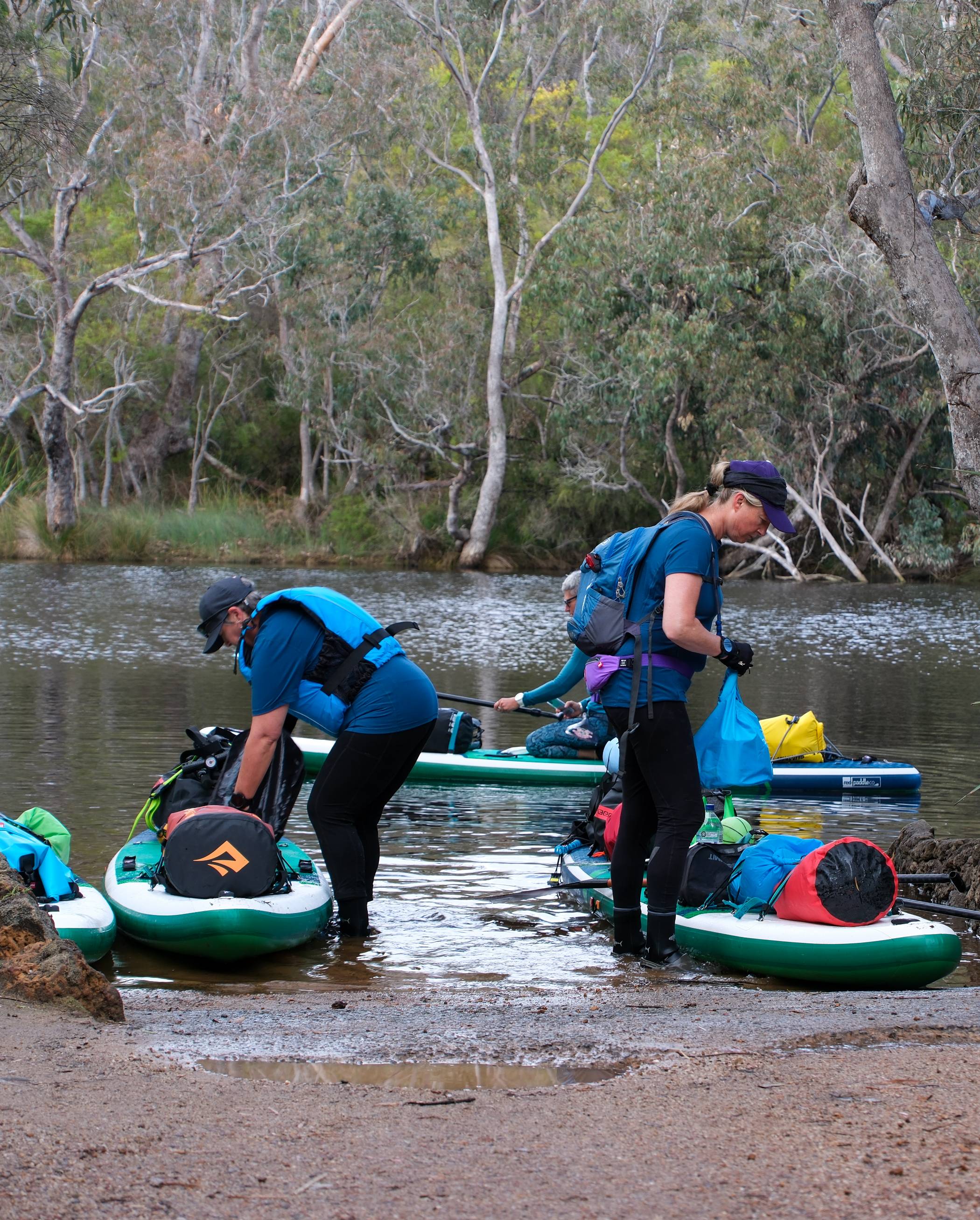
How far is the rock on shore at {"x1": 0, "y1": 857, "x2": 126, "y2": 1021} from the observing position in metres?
3.76

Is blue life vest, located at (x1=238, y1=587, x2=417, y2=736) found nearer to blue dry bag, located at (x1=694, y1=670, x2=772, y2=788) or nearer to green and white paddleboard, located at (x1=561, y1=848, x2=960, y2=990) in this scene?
blue dry bag, located at (x1=694, y1=670, x2=772, y2=788)

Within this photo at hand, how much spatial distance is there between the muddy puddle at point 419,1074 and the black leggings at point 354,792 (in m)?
1.64

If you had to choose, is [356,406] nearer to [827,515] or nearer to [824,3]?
[827,515]

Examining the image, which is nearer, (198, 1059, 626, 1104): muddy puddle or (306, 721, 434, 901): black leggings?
(198, 1059, 626, 1104): muddy puddle

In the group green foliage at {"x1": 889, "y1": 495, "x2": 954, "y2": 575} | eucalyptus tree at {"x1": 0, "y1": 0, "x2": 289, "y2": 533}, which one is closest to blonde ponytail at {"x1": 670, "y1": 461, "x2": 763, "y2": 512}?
eucalyptus tree at {"x1": 0, "y1": 0, "x2": 289, "y2": 533}

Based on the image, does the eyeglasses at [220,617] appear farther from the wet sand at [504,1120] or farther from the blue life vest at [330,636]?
the wet sand at [504,1120]

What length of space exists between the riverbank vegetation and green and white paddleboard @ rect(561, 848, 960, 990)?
2400 centimetres

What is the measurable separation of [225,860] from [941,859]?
313 centimetres

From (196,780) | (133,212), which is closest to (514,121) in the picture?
(133,212)

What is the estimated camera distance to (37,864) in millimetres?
4891

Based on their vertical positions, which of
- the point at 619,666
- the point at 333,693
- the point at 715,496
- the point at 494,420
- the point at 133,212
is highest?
the point at 133,212

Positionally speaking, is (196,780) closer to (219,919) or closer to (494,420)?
(219,919)

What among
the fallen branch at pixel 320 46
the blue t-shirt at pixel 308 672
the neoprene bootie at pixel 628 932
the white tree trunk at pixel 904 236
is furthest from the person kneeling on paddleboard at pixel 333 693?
the fallen branch at pixel 320 46

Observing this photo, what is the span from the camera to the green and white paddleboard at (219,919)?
4.82 metres
